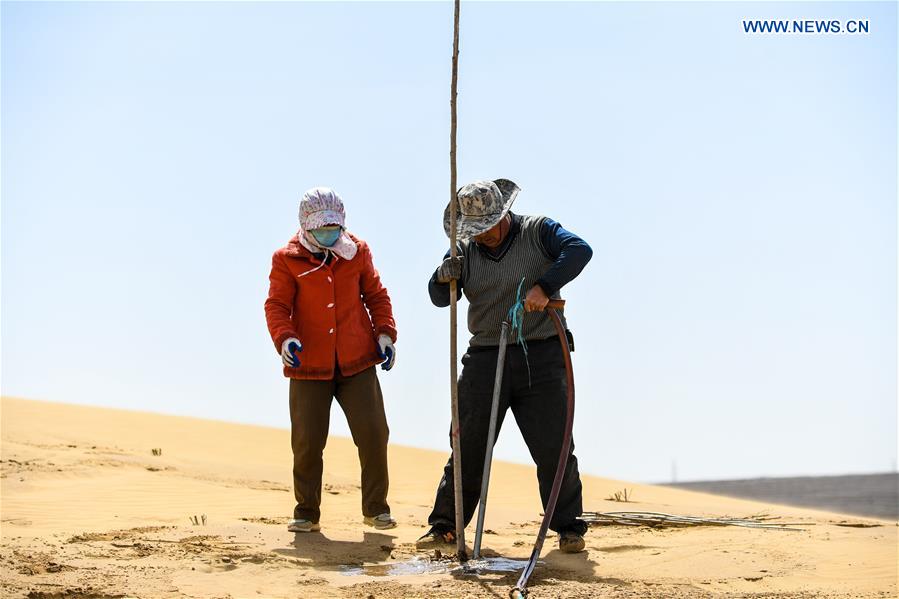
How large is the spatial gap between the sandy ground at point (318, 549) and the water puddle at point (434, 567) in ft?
0.06

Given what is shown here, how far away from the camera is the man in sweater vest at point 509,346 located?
5.69 metres

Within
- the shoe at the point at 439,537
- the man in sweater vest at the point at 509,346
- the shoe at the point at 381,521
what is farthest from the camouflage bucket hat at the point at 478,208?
the shoe at the point at 381,521

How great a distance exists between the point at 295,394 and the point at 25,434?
6312 mm

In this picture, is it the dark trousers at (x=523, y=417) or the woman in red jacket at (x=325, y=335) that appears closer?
the dark trousers at (x=523, y=417)

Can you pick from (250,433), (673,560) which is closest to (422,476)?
(250,433)

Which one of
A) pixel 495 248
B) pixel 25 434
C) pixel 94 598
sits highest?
pixel 495 248

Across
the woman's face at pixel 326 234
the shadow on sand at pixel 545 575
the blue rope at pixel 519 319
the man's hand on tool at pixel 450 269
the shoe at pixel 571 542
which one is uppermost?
the woman's face at pixel 326 234

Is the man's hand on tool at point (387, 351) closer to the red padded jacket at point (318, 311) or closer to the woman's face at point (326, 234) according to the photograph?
the red padded jacket at point (318, 311)

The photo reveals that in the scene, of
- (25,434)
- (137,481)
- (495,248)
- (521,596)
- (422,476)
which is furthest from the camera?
(422,476)

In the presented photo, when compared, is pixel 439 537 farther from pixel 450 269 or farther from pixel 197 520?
pixel 197 520

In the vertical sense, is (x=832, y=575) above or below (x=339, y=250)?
below

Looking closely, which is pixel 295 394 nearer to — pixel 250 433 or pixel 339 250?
pixel 339 250

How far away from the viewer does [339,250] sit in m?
6.39

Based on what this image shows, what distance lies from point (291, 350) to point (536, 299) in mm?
1588
